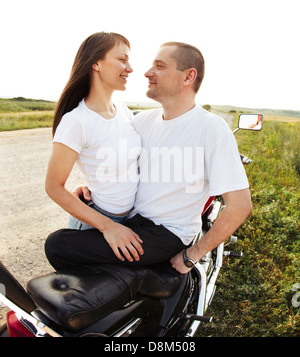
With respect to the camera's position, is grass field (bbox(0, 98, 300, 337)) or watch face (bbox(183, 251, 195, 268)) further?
grass field (bbox(0, 98, 300, 337))

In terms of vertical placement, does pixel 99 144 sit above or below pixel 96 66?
below

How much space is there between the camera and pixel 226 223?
1820mm

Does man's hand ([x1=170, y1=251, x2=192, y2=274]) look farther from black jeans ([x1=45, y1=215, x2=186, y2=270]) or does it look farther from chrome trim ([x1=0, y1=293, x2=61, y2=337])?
chrome trim ([x1=0, y1=293, x2=61, y2=337])

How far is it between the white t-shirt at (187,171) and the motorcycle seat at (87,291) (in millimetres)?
396

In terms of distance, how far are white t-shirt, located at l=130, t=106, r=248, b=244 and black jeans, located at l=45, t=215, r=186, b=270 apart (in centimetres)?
13

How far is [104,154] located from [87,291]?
776 millimetres

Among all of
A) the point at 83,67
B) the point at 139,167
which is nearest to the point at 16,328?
the point at 139,167

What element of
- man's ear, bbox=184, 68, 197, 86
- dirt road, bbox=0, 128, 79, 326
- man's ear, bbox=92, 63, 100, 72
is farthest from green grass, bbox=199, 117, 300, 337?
man's ear, bbox=92, 63, 100, 72

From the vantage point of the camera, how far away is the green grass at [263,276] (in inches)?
104

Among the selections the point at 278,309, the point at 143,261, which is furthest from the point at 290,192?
the point at 143,261

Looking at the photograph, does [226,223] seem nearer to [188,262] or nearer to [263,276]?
[188,262]

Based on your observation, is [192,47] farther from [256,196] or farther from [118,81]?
[256,196]

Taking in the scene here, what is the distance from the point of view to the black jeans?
1.63m

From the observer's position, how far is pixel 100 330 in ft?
4.50
